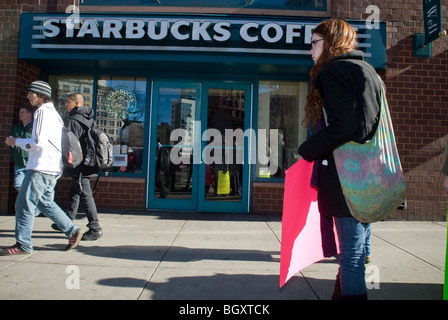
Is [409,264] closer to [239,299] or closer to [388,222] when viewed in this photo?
[239,299]

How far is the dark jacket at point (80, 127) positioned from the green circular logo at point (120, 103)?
7.42 feet

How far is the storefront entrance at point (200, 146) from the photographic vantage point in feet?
21.0

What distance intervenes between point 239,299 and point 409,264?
211cm

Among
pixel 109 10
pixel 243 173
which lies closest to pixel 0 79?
pixel 109 10

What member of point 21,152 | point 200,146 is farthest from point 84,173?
point 200,146

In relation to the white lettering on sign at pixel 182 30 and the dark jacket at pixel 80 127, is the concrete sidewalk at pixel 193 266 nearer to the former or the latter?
the dark jacket at pixel 80 127

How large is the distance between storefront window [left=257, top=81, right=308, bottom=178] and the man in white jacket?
396 centimetres

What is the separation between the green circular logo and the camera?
21.5 feet

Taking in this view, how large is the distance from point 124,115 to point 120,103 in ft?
0.87

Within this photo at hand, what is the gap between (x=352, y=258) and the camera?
1.89 metres

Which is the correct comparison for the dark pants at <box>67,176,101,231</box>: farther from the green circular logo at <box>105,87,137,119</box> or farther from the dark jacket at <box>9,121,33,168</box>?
the green circular logo at <box>105,87,137,119</box>

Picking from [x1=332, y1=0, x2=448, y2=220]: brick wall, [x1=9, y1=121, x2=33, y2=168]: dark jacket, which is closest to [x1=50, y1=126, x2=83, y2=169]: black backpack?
[x1=9, y1=121, x2=33, y2=168]: dark jacket

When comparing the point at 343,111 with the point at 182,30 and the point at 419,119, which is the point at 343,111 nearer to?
the point at 182,30

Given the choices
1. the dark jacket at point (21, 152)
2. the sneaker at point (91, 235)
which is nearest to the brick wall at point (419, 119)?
the sneaker at point (91, 235)
